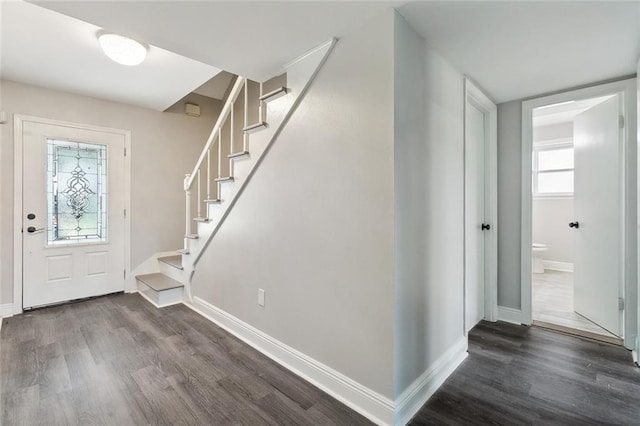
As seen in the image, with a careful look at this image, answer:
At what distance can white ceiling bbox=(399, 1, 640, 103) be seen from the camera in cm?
150

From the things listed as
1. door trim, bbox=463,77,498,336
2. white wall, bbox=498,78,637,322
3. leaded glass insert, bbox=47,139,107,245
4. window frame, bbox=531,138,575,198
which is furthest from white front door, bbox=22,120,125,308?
window frame, bbox=531,138,575,198

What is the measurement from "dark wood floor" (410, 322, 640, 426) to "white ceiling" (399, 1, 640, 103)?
A: 2101mm

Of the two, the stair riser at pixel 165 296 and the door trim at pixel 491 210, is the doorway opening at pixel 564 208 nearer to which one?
the door trim at pixel 491 210

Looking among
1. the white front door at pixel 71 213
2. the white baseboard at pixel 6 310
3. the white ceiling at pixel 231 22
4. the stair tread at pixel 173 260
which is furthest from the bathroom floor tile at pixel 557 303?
the white baseboard at pixel 6 310

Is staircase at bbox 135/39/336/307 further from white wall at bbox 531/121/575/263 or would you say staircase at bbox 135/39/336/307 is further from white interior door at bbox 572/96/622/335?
white wall at bbox 531/121/575/263

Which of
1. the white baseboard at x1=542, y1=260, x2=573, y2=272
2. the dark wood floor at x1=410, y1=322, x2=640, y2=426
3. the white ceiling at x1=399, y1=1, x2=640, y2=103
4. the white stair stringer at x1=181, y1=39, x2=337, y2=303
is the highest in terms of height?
the white ceiling at x1=399, y1=1, x2=640, y2=103

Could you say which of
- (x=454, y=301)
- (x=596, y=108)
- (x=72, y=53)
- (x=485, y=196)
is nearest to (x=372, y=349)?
(x=454, y=301)

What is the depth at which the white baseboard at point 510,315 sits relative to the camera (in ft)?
9.26

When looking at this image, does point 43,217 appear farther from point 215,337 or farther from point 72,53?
point 215,337

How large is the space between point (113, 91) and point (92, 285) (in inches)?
87.9

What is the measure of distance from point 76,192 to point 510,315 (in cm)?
474

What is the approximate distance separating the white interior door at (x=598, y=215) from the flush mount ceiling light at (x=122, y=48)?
12.5ft

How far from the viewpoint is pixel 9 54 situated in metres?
2.49

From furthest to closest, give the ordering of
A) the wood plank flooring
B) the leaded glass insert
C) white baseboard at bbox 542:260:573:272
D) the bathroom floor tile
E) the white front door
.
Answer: white baseboard at bbox 542:260:573:272
the leaded glass insert
the white front door
the bathroom floor tile
the wood plank flooring
